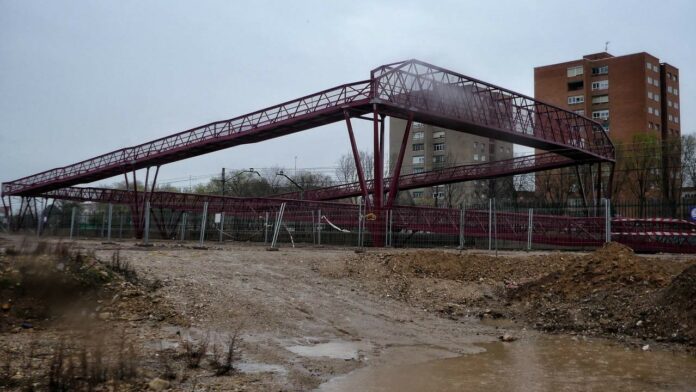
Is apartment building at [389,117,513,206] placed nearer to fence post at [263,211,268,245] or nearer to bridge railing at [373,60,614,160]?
bridge railing at [373,60,614,160]

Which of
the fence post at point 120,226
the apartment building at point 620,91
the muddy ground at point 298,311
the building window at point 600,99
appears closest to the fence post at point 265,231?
the muddy ground at point 298,311

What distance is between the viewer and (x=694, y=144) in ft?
163

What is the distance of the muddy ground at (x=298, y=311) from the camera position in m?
6.39

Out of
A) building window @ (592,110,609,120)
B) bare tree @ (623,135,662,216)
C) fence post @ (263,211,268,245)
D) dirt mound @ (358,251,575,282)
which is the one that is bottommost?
dirt mound @ (358,251,575,282)

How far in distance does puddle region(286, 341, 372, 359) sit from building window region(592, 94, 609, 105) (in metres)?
80.8

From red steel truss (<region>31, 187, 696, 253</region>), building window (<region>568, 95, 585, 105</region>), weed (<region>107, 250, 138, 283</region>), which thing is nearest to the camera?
weed (<region>107, 250, 138, 283</region>)

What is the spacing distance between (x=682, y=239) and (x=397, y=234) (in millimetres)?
10800

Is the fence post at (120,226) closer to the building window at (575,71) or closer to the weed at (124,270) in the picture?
the weed at (124,270)

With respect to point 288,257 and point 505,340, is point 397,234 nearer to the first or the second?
point 288,257

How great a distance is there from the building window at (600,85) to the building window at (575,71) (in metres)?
2.64

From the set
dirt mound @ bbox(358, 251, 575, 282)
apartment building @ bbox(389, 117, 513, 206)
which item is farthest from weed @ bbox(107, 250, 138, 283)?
apartment building @ bbox(389, 117, 513, 206)

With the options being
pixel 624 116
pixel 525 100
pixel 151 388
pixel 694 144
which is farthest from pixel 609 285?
pixel 624 116

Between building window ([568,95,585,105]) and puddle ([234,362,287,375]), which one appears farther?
building window ([568,95,585,105])

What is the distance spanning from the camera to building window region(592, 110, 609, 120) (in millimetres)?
78312
